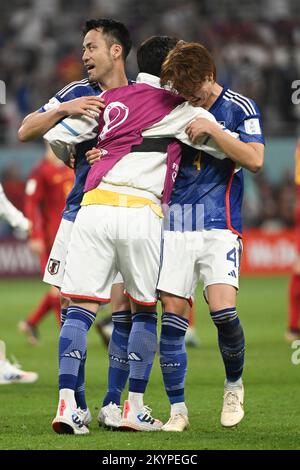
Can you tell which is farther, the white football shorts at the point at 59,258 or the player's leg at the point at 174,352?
the white football shorts at the point at 59,258

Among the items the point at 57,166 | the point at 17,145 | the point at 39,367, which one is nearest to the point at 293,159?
the point at 17,145

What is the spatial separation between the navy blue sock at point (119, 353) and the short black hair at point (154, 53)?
1.43m

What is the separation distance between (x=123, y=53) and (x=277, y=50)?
16490 mm

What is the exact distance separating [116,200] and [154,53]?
2.91ft

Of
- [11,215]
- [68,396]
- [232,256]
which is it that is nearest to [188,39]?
[11,215]

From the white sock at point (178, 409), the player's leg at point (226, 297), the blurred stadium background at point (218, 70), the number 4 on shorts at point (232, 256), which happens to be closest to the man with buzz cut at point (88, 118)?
the white sock at point (178, 409)

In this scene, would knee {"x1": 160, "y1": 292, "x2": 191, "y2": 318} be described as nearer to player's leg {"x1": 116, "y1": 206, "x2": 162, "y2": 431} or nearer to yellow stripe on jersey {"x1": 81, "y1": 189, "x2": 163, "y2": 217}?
player's leg {"x1": 116, "y1": 206, "x2": 162, "y2": 431}

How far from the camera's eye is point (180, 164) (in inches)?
246

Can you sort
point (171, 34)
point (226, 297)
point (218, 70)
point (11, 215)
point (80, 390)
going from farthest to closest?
1. point (171, 34)
2. point (218, 70)
3. point (11, 215)
4. point (80, 390)
5. point (226, 297)

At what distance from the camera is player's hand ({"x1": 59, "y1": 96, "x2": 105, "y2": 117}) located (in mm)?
5895

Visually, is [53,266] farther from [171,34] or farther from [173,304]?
[171,34]

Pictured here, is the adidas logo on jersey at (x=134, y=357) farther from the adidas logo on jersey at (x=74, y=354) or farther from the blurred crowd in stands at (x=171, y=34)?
the blurred crowd in stands at (x=171, y=34)

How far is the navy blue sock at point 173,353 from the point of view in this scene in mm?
6172

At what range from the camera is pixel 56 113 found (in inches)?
234
